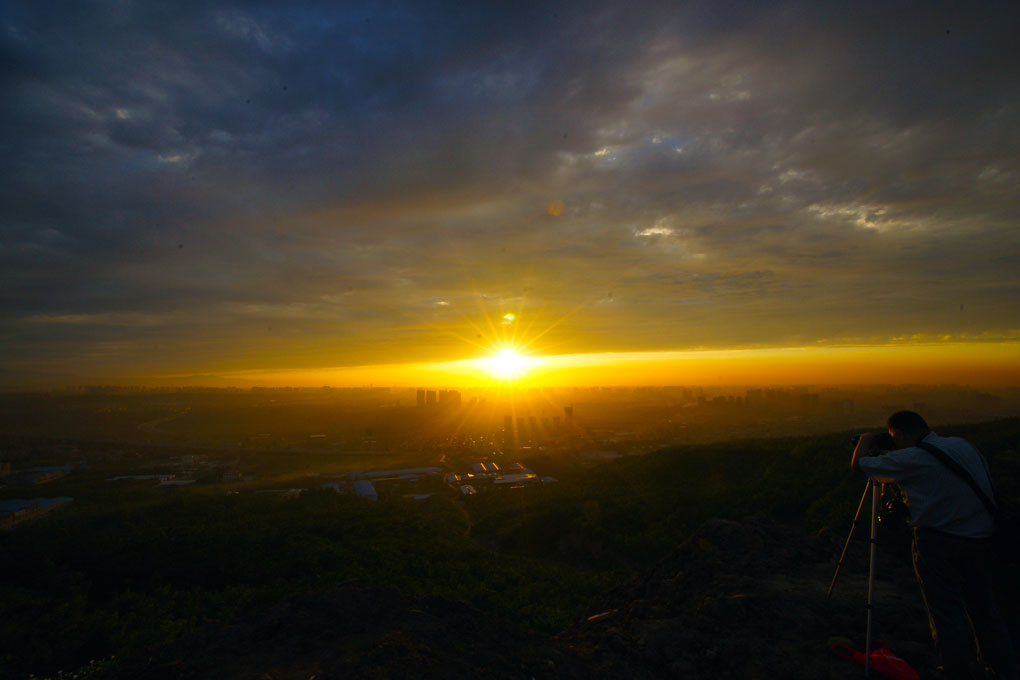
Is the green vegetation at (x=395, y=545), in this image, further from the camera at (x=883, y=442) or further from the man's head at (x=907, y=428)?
the man's head at (x=907, y=428)

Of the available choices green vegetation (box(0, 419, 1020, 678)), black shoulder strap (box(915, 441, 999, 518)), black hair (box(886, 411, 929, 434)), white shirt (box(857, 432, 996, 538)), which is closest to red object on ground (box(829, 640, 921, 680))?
white shirt (box(857, 432, 996, 538))

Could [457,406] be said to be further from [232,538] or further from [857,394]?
[232,538]

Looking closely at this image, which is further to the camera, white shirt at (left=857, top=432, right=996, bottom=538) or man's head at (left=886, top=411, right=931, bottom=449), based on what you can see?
man's head at (left=886, top=411, right=931, bottom=449)

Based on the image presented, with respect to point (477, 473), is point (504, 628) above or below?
above

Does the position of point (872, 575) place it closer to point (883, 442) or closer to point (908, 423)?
point (883, 442)

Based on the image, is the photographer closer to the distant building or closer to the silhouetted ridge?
the silhouetted ridge

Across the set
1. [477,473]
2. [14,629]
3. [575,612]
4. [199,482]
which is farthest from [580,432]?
[14,629]
